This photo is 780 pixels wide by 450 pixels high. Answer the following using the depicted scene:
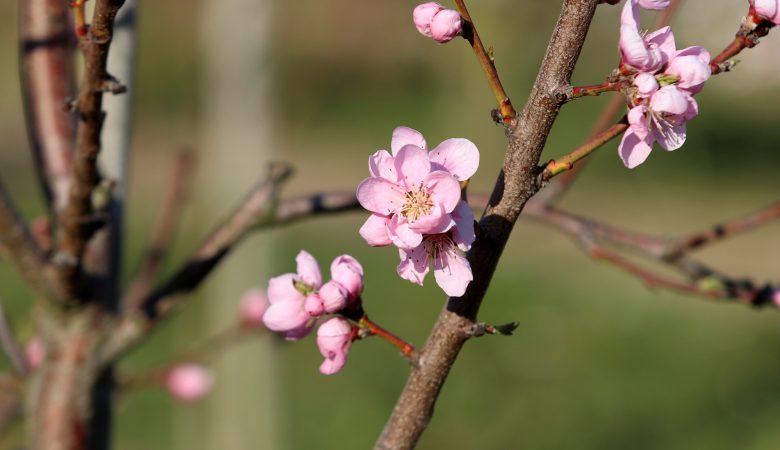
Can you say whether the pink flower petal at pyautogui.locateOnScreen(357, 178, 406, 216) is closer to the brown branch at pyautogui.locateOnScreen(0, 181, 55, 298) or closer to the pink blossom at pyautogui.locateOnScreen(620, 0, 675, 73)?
the pink blossom at pyautogui.locateOnScreen(620, 0, 675, 73)

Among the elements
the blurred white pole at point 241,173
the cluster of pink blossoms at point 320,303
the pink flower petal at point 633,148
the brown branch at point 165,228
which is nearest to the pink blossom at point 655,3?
the pink flower petal at point 633,148

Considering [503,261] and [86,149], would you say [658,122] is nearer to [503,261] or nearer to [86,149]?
[86,149]

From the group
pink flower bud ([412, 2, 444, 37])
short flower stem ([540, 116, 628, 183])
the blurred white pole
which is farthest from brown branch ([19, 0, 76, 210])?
the blurred white pole

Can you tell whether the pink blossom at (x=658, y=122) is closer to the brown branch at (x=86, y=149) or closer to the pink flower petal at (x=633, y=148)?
the pink flower petal at (x=633, y=148)

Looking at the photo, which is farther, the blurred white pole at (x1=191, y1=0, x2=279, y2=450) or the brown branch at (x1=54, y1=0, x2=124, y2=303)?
the blurred white pole at (x1=191, y1=0, x2=279, y2=450)

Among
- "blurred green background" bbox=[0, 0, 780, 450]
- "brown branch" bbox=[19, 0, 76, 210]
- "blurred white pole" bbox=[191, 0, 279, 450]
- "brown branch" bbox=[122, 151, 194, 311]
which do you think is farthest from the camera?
"blurred green background" bbox=[0, 0, 780, 450]

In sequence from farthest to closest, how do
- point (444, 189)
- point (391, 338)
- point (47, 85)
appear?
point (47, 85) < point (391, 338) < point (444, 189)

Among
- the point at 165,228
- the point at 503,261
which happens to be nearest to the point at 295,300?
the point at 165,228
